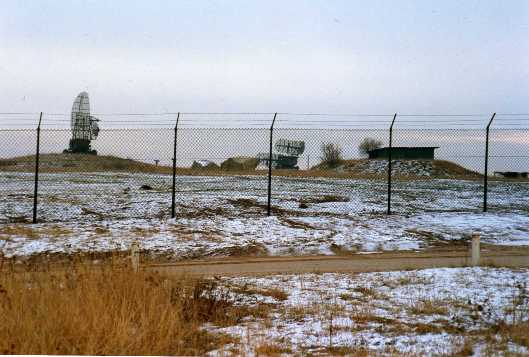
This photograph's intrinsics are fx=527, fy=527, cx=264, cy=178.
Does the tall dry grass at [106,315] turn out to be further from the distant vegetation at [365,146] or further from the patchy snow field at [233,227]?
the distant vegetation at [365,146]

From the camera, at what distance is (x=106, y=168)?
4831cm

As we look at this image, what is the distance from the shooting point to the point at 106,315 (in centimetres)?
475

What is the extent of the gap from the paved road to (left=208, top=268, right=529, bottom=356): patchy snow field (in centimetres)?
67

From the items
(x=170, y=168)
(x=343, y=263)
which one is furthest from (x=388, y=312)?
(x=170, y=168)

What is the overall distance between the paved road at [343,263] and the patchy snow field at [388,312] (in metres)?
0.67

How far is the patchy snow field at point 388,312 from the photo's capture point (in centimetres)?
510

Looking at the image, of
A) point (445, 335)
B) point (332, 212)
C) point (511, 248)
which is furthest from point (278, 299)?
point (332, 212)

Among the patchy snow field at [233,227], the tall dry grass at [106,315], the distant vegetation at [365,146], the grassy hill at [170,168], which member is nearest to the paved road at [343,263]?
the patchy snow field at [233,227]

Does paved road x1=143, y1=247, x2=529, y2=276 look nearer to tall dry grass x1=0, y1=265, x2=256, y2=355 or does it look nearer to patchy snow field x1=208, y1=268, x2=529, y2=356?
patchy snow field x1=208, y1=268, x2=529, y2=356

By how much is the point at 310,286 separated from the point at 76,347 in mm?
3797

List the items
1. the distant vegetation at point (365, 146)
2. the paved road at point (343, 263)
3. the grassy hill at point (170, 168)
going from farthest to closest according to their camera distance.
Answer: the grassy hill at point (170, 168)
the distant vegetation at point (365, 146)
the paved road at point (343, 263)

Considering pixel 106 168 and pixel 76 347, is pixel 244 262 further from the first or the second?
pixel 106 168

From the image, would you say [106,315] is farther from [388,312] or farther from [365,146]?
[365,146]

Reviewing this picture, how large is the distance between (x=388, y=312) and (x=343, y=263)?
3.38 metres
